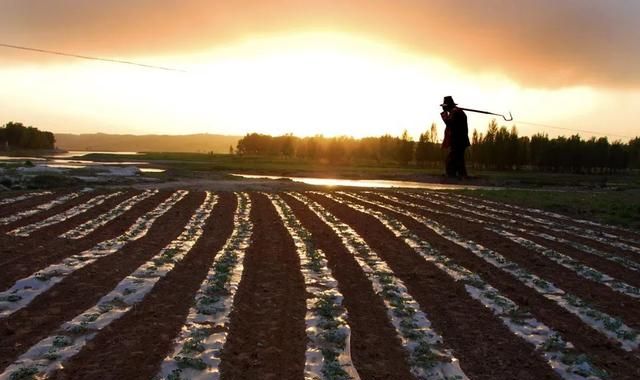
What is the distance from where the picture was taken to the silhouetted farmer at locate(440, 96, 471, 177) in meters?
10.3

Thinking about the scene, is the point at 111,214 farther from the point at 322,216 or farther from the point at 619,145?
the point at 619,145

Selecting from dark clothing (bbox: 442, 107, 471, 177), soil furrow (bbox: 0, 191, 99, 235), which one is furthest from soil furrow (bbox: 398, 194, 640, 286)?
soil furrow (bbox: 0, 191, 99, 235)

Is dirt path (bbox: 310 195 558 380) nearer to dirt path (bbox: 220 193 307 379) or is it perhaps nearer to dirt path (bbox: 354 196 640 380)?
dirt path (bbox: 354 196 640 380)

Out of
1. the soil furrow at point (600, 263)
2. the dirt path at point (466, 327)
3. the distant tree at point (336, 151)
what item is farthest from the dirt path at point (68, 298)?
the distant tree at point (336, 151)

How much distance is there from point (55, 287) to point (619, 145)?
15413cm

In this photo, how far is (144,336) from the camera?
25.2 ft

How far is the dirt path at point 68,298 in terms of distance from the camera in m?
7.44

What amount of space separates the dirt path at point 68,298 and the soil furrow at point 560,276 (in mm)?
9245

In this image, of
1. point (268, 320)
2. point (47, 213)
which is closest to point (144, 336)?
point (268, 320)

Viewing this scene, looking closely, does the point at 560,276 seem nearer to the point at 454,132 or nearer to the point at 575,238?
the point at 454,132

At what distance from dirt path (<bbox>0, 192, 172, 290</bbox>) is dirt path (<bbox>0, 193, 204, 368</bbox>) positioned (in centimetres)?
102

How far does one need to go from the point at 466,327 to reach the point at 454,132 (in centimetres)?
390

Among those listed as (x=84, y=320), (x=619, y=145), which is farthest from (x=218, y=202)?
(x=619, y=145)

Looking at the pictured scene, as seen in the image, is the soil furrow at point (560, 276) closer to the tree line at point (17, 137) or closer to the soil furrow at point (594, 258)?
the soil furrow at point (594, 258)
